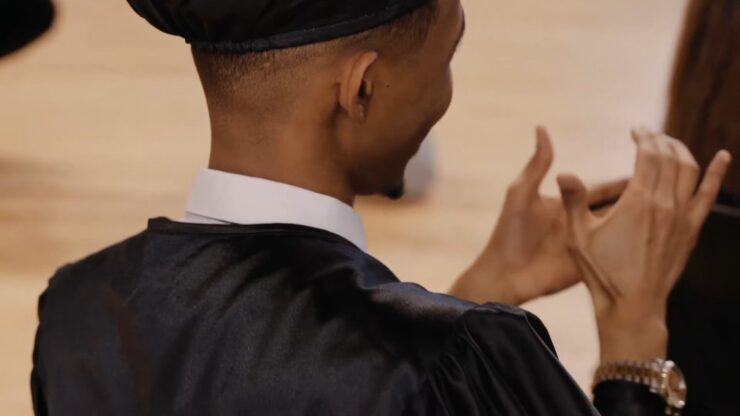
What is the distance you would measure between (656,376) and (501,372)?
13.8 inches

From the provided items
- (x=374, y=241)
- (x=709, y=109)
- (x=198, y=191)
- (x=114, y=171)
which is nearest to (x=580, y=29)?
(x=374, y=241)

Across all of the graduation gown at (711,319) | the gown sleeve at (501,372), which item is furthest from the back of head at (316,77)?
the graduation gown at (711,319)

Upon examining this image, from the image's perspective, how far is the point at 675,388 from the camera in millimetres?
1194

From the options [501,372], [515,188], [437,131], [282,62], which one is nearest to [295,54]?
[282,62]

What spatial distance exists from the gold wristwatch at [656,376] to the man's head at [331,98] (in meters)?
0.36

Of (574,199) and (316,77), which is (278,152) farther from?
(574,199)

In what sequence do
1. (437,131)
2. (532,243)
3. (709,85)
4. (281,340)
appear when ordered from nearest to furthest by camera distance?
(281,340), (709,85), (532,243), (437,131)

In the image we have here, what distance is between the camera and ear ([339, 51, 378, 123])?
94 centimetres

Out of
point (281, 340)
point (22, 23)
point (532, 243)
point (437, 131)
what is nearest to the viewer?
point (281, 340)

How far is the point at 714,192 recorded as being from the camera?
4.03 ft

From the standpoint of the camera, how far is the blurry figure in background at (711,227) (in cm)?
127

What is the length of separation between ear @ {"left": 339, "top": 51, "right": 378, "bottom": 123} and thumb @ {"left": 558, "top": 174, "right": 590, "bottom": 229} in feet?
1.16

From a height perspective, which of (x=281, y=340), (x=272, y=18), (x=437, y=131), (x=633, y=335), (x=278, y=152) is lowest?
(x=437, y=131)

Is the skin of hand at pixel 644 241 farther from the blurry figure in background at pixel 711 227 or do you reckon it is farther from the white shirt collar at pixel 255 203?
the white shirt collar at pixel 255 203
